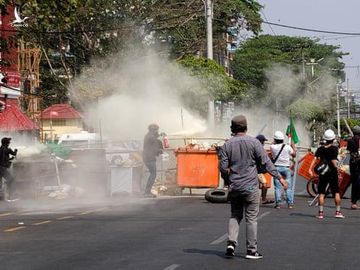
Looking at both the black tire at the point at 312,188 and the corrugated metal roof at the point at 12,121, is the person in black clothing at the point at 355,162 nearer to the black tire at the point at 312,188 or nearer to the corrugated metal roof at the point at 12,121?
the black tire at the point at 312,188

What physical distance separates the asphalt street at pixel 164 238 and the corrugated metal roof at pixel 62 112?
32226 millimetres

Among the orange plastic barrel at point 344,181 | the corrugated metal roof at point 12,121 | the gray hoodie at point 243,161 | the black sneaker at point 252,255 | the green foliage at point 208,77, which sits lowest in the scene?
the black sneaker at point 252,255

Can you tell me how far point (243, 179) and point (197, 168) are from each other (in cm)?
1165

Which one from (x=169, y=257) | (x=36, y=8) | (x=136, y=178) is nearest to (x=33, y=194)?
(x=136, y=178)

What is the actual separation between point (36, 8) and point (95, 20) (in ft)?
86.0

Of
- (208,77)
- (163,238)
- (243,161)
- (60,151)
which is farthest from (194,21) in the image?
(243,161)

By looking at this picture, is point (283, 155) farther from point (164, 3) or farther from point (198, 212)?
point (164, 3)

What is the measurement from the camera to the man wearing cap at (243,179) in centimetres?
995

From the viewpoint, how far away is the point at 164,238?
39.8 feet

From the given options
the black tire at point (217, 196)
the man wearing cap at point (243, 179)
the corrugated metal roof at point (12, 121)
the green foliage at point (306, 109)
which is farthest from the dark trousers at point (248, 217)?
the green foliage at point (306, 109)

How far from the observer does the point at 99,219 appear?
15.2 metres

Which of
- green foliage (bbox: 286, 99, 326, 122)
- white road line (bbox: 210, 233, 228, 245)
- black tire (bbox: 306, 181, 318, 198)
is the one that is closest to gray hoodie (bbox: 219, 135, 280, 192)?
white road line (bbox: 210, 233, 228, 245)

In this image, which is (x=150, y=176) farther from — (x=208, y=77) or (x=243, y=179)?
(x=208, y=77)

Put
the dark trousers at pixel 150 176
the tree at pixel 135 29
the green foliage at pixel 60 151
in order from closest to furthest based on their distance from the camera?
the dark trousers at pixel 150 176, the green foliage at pixel 60 151, the tree at pixel 135 29
